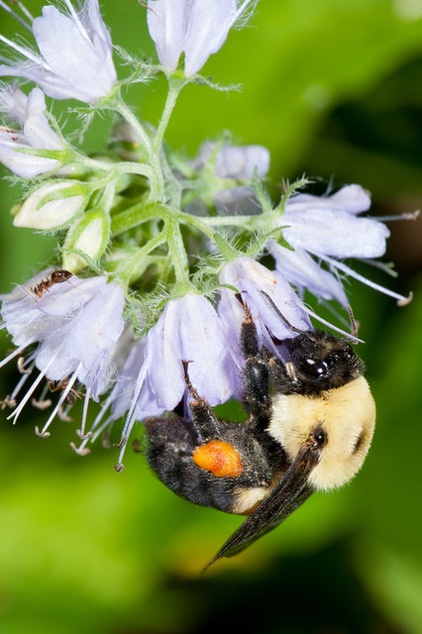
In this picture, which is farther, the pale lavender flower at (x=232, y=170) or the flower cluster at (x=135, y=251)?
the pale lavender flower at (x=232, y=170)

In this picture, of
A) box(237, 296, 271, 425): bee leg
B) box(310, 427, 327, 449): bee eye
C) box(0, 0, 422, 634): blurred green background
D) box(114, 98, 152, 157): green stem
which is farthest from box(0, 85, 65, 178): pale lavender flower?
box(0, 0, 422, 634): blurred green background

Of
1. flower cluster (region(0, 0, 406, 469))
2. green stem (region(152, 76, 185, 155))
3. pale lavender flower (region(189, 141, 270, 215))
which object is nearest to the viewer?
flower cluster (region(0, 0, 406, 469))

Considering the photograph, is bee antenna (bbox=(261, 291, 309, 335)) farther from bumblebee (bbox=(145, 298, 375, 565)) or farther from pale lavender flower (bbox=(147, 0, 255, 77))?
pale lavender flower (bbox=(147, 0, 255, 77))

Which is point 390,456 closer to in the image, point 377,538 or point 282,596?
point 377,538

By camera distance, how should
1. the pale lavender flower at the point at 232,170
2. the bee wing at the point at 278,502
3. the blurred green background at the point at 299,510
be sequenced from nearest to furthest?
the bee wing at the point at 278,502 → the pale lavender flower at the point at 232,170 → the blurred green background at the point at 299,510

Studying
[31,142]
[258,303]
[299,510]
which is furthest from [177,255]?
[299,510]

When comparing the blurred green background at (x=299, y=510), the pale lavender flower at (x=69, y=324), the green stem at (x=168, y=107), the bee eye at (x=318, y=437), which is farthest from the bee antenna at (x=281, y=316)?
the blurred green background at (x=299, y=510)

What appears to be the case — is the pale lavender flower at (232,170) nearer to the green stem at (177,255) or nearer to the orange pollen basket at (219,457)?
the green stem at (177,255)
